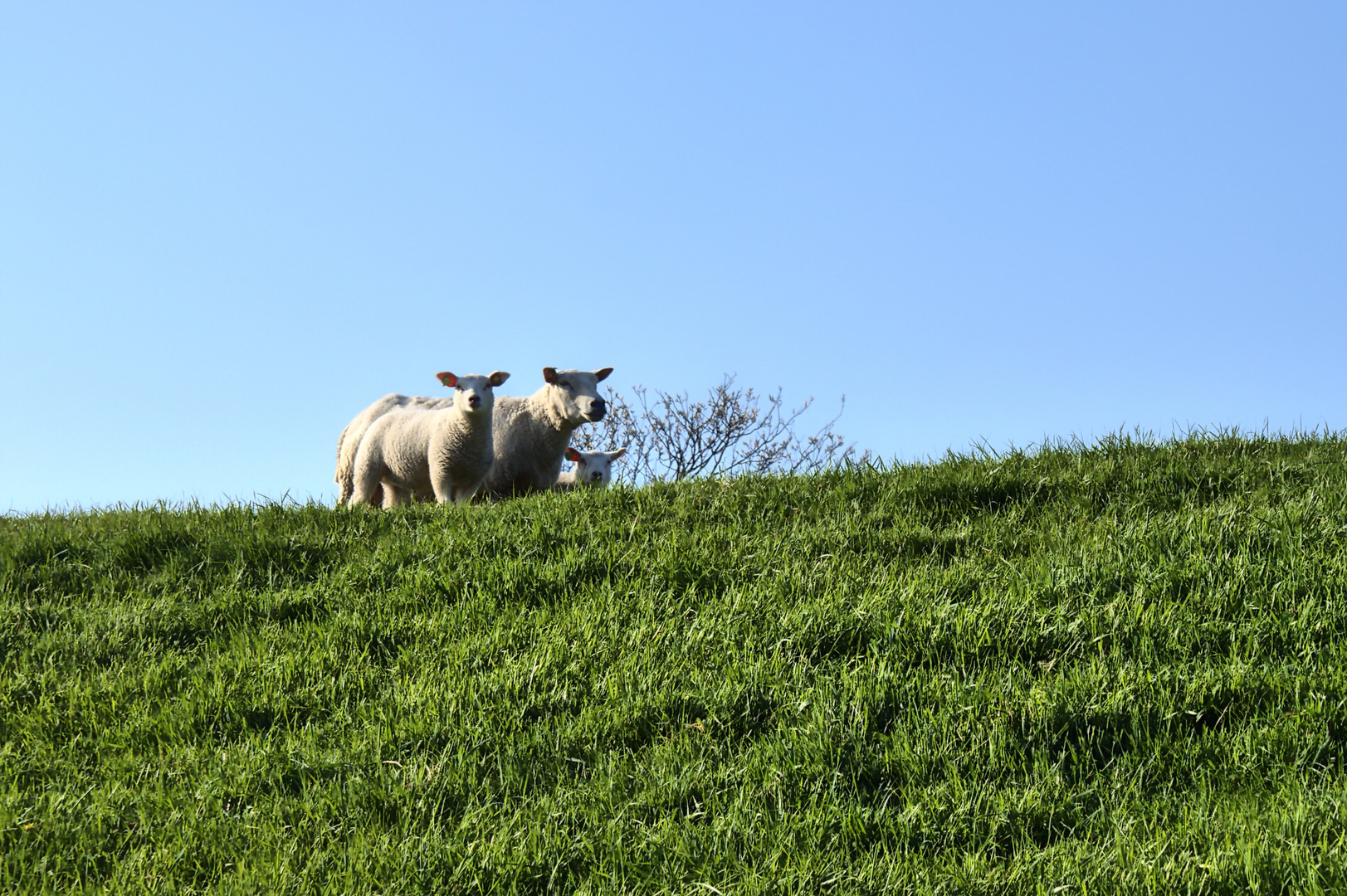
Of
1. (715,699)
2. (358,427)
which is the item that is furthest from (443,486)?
(715,699)

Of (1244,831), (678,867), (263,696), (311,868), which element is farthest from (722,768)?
(263,696)

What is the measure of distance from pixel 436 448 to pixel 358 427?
2868 millimetres

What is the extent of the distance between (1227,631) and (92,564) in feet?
23.3

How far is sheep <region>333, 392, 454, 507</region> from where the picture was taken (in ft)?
43.2

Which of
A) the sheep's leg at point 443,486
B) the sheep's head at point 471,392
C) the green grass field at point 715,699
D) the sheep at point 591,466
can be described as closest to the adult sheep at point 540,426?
the sheep's leg at point 443,486

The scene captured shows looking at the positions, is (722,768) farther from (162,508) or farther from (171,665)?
(162,508)

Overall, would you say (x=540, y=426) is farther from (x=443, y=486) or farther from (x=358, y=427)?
(x=358, y=427)

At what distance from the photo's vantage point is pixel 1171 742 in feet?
13.4

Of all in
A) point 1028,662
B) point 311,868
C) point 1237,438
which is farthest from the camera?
point 1237,438

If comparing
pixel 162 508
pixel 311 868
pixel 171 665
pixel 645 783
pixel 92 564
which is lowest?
pixel 311 868

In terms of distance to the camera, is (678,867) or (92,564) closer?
(678,867)

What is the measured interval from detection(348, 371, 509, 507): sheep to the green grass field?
3.64 metres

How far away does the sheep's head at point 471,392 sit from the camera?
35.1 feet

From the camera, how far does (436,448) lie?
36.6ft
